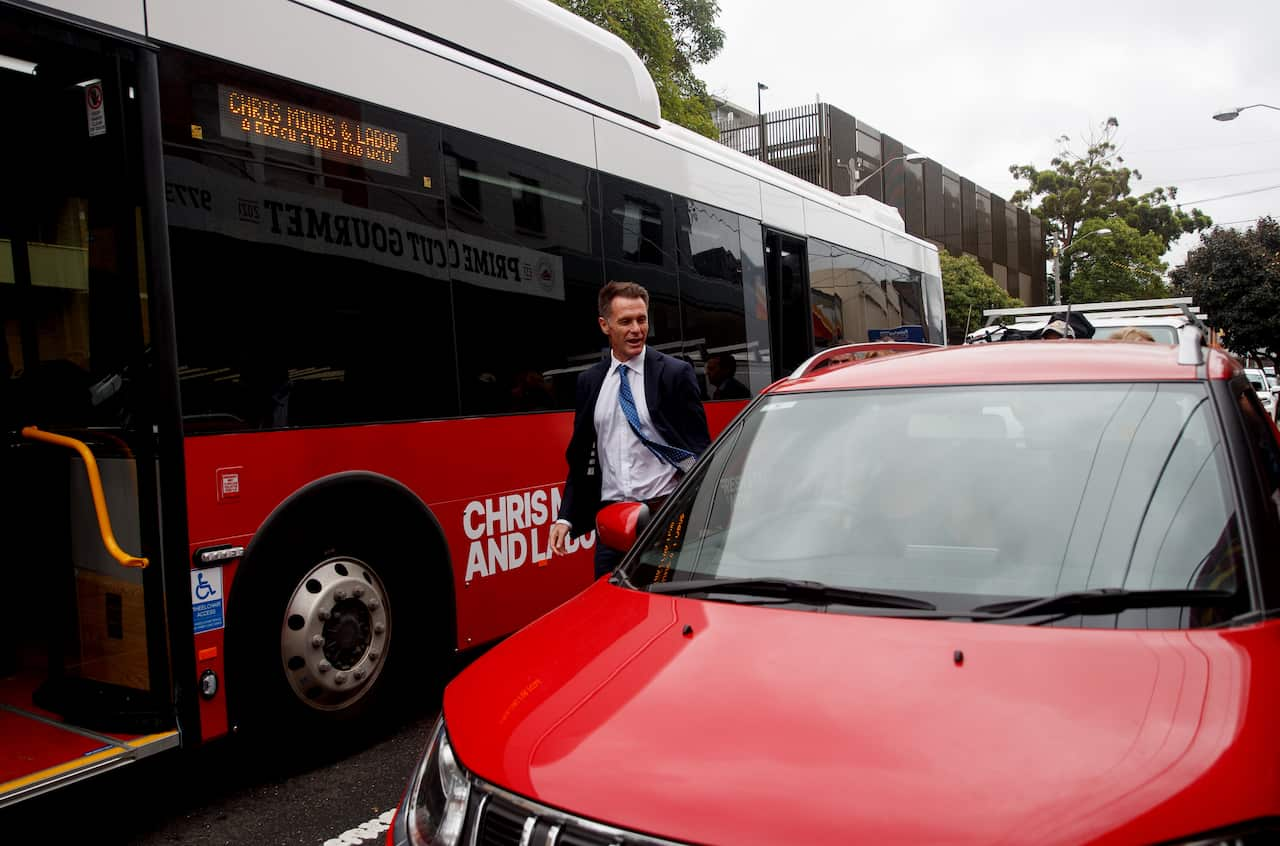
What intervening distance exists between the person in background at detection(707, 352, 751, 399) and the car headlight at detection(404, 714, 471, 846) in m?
5.60

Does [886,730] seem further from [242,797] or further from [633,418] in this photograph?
[242,797]

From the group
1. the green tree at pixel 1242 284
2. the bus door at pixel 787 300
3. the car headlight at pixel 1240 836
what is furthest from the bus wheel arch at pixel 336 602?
the green tree at pixel 1242 284

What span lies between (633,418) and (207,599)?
189 cm

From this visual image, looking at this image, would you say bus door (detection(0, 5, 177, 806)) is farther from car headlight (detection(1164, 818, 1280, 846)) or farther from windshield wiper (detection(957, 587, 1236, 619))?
car headlight (detection(1164, 818, 1280, 846))

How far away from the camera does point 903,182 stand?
153ft

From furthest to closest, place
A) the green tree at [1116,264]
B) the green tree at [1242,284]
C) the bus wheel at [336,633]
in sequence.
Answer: the green tree at [1116,264], the green tree at [1242,284], the bus wheel at [336,633]

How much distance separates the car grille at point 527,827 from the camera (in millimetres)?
1832

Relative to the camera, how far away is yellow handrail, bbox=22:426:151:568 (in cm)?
379

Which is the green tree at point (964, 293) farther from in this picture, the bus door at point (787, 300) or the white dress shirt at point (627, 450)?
the white dress shirt at point (627, 450)

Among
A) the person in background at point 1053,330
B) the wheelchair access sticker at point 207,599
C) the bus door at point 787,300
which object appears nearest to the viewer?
the wheelchair access sticker at point 207,599

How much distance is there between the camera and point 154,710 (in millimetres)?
4020

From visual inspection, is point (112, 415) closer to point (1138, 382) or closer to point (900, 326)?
point (1138, 382)

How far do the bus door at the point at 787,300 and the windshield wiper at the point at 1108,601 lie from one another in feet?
21.6

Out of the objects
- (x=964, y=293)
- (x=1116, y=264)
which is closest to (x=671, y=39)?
(x=964, y=293)
